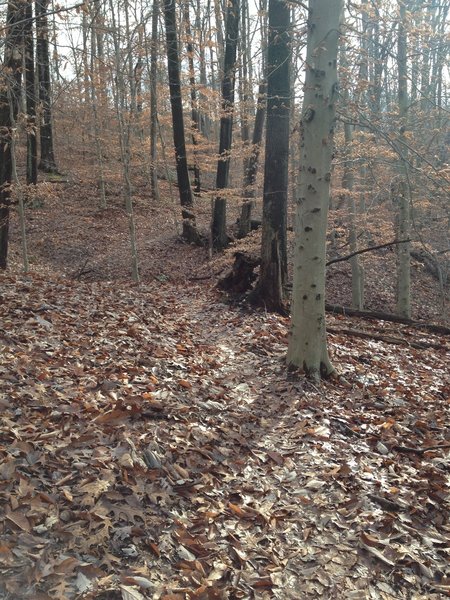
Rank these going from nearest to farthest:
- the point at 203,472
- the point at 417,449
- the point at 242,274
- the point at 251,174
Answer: the point at 203,472, the point at 417,449, the point at 242,274, the point at 251,174

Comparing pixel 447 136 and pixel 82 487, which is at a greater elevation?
pixel 447 136

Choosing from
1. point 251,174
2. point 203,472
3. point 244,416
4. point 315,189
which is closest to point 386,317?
point 315,189

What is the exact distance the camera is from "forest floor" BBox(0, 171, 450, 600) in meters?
2.60

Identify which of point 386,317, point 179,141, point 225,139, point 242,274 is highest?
point 179,141

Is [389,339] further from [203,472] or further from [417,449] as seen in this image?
[203,472]

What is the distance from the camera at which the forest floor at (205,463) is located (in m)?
2.60

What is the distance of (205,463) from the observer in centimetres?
366

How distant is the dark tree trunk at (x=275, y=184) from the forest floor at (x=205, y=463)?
1.04 m

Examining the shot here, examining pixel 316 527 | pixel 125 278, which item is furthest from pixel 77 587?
pixel 125 278

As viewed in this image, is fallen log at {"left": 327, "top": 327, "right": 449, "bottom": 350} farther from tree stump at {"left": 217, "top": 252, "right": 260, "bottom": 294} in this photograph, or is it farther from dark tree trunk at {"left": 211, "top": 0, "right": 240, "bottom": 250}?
dark tree trunk at {"left": 211, "top": 0, "right": 240, "bottom": 250}

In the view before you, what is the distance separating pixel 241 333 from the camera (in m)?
7.18

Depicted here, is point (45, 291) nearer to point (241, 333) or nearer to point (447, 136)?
point (241, 333)

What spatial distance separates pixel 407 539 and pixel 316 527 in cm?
64

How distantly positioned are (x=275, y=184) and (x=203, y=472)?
18.3 feet
